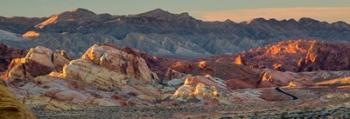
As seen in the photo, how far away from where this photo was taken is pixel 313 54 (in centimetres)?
10412

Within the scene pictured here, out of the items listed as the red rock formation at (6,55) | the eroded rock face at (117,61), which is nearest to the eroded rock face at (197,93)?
the eroded rock face at (117,61)

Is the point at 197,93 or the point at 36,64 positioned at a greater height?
the point at 36,64

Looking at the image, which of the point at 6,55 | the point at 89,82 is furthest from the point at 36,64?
the point at 6,55

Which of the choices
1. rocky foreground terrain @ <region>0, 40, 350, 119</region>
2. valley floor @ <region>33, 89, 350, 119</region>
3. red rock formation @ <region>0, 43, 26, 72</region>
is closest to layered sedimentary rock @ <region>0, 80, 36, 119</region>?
valley floor @ <region>33, 89, 350, 119</region>

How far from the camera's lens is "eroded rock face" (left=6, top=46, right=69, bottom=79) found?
63.6m

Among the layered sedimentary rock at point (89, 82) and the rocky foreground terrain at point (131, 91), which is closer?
the rocky foreground terrain at point (131, 91)

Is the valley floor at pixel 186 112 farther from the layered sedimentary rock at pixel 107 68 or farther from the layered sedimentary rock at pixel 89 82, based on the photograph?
the layered sedimentary rock at pixel 107 68

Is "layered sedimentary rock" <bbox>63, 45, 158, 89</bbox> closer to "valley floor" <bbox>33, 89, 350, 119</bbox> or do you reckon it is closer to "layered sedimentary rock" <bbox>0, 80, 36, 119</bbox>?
"valley floor" <bbox>33, 89, 350, 119</bbox>

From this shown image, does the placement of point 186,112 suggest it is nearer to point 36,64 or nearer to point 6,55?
point 36,64

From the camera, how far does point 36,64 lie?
6631 centimetres

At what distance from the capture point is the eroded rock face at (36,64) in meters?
63.6

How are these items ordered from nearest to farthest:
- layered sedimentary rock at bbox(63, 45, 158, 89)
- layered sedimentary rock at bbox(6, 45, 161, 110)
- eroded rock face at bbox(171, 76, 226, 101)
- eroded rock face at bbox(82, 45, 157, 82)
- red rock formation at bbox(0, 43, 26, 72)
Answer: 1. layered sedimentary rock at bbox(6, 45, 161, 110)
2. eroded rock face at bbox(171, 76, 226, 101)
3. layered sedimentary rock at bbox(63, 45, 158, 89)
4. eroded rock face at bbox(82, 45, 157, 82)
5. red rock formation at bbox(0, 43, 26, 72)

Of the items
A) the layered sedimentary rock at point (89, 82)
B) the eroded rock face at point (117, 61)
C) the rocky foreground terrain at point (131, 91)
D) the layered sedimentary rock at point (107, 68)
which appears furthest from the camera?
the eroded rock face at point (117, 61)

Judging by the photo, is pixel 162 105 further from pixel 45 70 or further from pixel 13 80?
pixel 45 70
